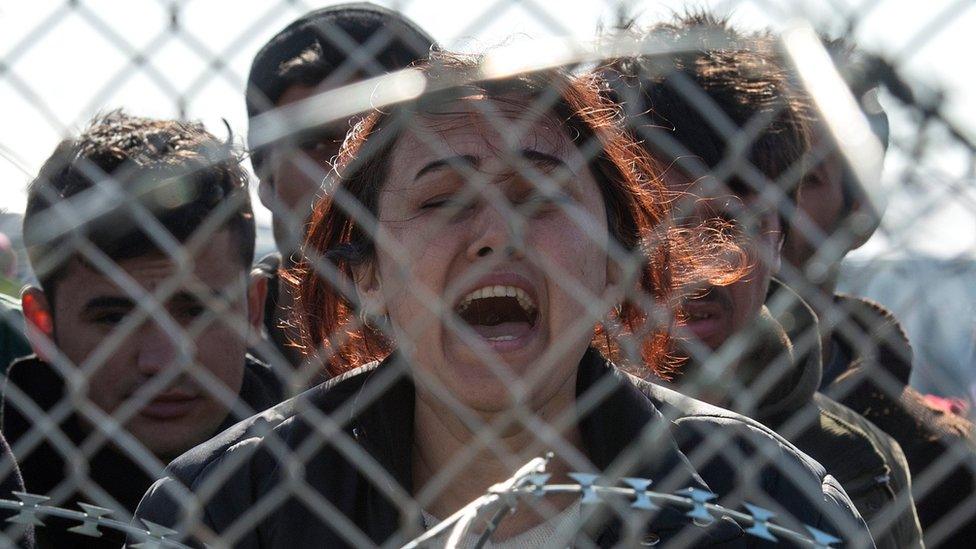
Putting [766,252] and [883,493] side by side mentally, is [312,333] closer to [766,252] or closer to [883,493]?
[766,252]

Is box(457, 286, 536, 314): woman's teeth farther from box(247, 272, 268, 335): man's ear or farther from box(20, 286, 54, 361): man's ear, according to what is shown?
box(20, 286, 54, 361): man's ear

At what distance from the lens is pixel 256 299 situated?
2.67 metres

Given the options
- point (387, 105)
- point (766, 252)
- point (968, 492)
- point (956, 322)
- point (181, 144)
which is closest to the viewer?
point (387, 105)

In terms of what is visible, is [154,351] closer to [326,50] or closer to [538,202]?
Answer: [326,50]

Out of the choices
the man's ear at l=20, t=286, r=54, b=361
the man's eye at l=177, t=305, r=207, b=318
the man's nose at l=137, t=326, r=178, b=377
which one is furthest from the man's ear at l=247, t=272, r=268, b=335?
the man's ear at l=20, t=286, r=54, b=361

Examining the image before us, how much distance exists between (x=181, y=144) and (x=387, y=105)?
32.9 inches

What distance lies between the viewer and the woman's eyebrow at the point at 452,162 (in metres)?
1.68

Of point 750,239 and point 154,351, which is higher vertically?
point 750,239

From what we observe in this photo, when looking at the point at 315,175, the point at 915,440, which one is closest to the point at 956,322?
the point at 915,440

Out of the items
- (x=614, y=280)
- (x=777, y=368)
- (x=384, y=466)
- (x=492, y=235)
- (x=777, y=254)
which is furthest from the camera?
(x=777, y=254)

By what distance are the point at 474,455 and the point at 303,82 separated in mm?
1320

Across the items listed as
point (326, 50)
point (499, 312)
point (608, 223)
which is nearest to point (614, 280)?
point (608, 223)

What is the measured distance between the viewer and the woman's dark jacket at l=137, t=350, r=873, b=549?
1.64 m

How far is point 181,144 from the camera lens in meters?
2.52
